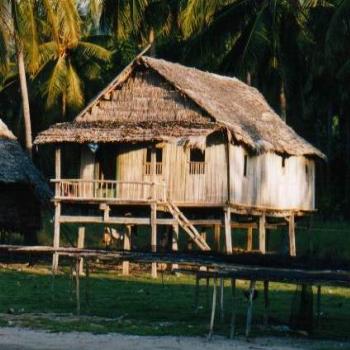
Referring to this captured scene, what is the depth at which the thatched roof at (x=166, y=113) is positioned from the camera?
37.0 metres

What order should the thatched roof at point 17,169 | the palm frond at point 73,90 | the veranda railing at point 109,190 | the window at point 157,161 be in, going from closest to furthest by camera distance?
the veranda railing at point 109,190, the window at point 157,161, the thatched roof at point 17,169, the palm frond at point 73,90

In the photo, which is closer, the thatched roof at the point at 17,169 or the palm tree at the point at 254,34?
the thatched roof at the point at 17,169

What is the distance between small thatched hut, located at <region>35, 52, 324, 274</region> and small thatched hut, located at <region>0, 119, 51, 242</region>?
8.53ft

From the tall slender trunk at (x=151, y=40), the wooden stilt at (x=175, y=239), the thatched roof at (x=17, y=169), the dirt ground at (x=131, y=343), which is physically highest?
the tall slender trunk at (x=151, y=40)

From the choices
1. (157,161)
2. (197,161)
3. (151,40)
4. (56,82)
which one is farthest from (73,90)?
(197,161)

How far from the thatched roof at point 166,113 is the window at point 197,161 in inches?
39.7

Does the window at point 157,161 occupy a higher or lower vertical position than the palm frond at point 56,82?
lower

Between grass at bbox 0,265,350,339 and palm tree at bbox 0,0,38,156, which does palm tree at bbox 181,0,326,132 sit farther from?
grass at bbox 0,265,350,339

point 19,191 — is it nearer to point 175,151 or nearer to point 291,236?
point 175,151

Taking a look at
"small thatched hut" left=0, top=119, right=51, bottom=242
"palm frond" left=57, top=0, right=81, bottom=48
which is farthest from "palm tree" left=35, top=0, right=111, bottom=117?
"small thatched hut" left=0, top=119, right=51, bottom=242

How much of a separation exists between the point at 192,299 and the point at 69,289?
3.59m

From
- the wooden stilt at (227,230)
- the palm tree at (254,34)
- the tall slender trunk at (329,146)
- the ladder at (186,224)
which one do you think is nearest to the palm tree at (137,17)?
the palm tree at (254,34)

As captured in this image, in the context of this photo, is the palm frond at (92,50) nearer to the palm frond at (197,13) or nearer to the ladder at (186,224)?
the palm frond at (197,13)

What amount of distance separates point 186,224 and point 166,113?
4.12 m
